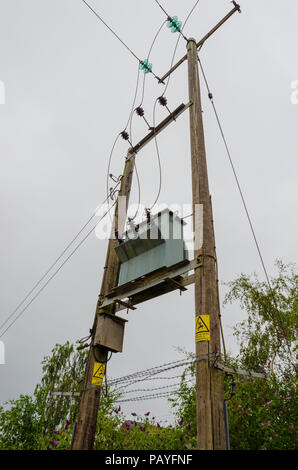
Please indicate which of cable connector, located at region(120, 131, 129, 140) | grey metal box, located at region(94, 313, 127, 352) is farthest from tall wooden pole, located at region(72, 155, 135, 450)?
cable connector, located at region(120, 131, 129, 140)

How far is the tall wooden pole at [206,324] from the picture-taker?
142 inches

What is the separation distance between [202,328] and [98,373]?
2429 millimetres

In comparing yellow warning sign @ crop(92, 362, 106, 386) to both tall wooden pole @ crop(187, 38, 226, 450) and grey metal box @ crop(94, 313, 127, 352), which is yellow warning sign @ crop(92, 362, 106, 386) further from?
tall wooden pole @ crop(187, 38, 226, 450)

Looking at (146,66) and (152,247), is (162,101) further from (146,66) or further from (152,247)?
(152,247)

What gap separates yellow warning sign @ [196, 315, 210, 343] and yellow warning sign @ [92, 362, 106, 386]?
2278mm

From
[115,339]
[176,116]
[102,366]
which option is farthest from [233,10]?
[102,366]

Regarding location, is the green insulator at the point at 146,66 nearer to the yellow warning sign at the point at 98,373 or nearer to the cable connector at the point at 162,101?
the cable connector at the point at 162,101

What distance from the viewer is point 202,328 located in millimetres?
4191

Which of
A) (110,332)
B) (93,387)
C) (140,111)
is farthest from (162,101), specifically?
(93,387)

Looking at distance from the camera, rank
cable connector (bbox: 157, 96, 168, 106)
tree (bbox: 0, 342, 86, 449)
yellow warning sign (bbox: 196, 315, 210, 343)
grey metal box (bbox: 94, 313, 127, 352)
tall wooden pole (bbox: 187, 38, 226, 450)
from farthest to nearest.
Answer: tree (bbox: 0, 342, 86, 449)
cable connector (bbox: 157, 96, 168, 106)
grey metal box (bbox: 94, 313, 127, 352)
yellow warning sign (bbox: 196, 315, 210, 343)
tall wooden pole (bbox: 187, 38, 226, 450)

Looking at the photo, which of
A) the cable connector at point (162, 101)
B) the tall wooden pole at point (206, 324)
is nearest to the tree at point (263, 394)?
the tall wooden pole at point (206, 324)

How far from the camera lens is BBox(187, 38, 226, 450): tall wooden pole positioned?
11.8 ft

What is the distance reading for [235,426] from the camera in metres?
7.21
